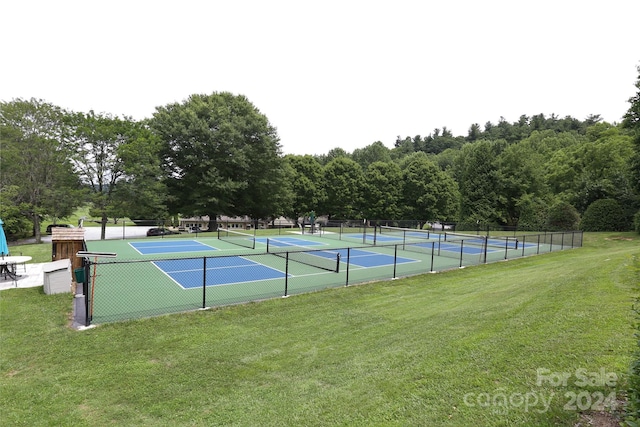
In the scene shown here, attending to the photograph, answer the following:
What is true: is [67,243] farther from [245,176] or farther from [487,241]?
[245,176]

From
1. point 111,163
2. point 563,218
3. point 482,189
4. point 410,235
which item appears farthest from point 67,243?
point 482,189

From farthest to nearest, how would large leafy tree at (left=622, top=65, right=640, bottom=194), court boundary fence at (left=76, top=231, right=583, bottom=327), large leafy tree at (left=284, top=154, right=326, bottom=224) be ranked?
1. large leafy tree at (left=284, top=154, right=326, bottom=224)
2. large leafy tree at (left=622, top=65, right=640, bottom=194)
3. court boundary fence at (left=76, top=231, right=583, bottom=327)

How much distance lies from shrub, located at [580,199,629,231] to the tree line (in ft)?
0.40

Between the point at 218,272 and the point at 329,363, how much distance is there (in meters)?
9.47

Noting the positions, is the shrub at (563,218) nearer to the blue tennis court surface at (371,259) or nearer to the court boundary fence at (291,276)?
the court boundary fence at (291,276)

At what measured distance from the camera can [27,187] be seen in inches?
1072

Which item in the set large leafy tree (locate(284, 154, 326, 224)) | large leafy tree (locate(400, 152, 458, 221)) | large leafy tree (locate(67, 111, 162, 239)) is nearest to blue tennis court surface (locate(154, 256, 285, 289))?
large leafy tree (locate(67, 111, 162, 239))

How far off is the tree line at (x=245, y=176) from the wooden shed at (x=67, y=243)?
16680 mm

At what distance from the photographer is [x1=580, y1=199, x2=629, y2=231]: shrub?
101 ft

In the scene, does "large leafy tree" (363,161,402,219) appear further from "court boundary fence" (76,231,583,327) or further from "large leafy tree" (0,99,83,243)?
"large leafy tree" (0,99,83,243)

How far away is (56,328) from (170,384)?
12.9 feet

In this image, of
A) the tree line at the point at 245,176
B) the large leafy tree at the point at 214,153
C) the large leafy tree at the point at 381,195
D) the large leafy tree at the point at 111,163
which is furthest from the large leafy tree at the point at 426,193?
the large leafy tree at the point at 111,163

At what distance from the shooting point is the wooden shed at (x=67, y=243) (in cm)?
1145


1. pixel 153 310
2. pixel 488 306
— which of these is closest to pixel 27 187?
pixel 153 310
